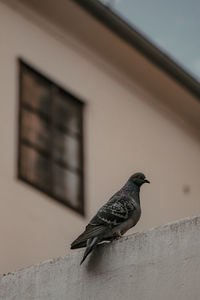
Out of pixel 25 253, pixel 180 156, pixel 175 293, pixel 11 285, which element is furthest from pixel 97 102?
pixel 175 293

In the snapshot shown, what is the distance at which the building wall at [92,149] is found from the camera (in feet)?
41.3

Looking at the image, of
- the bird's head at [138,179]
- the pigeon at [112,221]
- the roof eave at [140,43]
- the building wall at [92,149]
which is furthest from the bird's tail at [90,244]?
the roof eave at [140,43]

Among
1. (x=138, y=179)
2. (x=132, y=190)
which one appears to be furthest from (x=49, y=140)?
(x=132, y=190)

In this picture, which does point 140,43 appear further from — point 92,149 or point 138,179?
point 138,179

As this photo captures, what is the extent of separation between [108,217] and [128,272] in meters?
0.74

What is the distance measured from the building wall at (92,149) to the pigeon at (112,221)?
459cm

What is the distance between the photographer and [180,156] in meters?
16.6

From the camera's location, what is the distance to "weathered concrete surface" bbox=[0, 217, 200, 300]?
6.33 metres

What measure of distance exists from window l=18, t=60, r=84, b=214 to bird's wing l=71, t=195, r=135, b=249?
5489 millimetres

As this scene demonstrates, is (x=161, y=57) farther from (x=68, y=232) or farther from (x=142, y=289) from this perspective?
(x=142, y=289)

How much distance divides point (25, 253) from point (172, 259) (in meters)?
6.16

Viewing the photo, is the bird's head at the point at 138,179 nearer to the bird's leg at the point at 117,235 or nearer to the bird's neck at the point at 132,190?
the bird's neck at the point at 132,190

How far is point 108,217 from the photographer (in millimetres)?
7273

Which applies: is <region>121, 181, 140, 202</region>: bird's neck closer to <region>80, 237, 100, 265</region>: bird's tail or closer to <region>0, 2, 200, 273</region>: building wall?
<region>80, 237, 100, 265</region>: bird's tail
